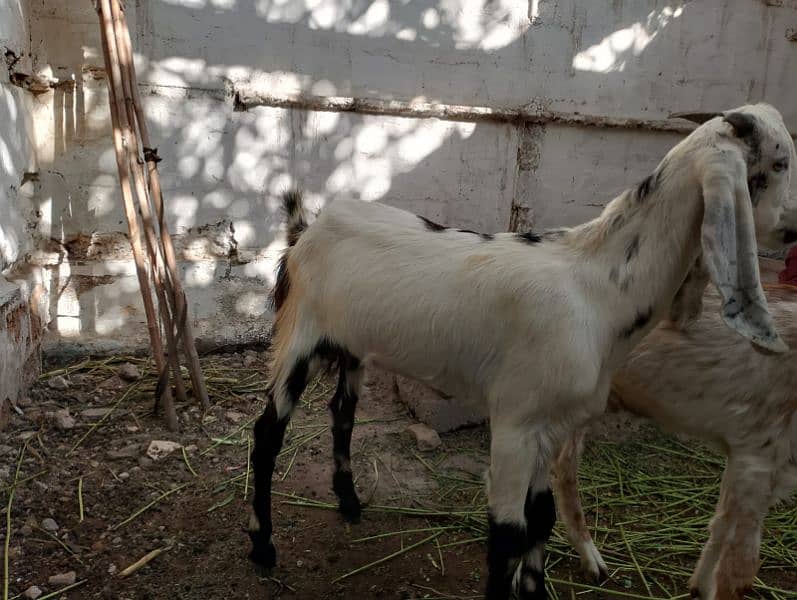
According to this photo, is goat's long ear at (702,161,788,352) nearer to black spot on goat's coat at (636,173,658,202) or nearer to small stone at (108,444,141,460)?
black spot on goat's coat at (636,173,658,202)

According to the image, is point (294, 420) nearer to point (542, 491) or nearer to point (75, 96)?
point (542, 491)

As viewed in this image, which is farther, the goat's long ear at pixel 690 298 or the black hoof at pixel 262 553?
the black hoof at pixel 262 553

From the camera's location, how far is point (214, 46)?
431 centimetres

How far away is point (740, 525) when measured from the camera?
2432mm

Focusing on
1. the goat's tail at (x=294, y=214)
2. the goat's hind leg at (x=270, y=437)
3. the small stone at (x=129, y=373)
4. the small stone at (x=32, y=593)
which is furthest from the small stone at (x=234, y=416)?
the small stone at (x=32, y=593)

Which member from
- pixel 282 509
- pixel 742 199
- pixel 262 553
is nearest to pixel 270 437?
pixel 262 553

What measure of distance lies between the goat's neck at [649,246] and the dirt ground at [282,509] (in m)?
1.37

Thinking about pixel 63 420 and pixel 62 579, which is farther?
pixel 63 420

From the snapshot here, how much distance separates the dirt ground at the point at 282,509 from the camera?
103 inches

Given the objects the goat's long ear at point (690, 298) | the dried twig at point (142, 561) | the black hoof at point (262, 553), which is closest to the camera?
the goat's long ear at point (690, 298)

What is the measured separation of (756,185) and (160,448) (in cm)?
297

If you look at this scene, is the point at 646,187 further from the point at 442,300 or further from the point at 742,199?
the point at 442,300

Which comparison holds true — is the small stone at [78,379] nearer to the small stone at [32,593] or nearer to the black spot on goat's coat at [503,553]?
the small stone at [32,593]

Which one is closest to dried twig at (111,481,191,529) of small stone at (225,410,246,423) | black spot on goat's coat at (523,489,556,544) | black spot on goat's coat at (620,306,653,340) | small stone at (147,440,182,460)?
small stone at (147,440,182,460)
